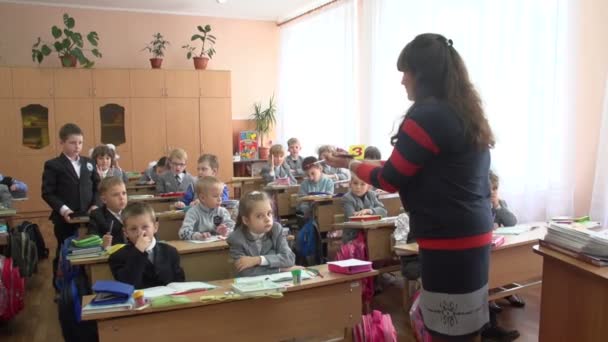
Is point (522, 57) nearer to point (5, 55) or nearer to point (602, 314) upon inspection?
point (602, 314)

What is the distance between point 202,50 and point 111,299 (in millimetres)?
8041

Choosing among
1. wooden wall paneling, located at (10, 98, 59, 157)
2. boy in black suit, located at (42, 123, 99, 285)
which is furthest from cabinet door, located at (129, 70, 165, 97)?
boy in black suit, located at (42, 123, 99, 285)

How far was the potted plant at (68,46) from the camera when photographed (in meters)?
7.82

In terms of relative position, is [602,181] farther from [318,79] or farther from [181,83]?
[181,83]

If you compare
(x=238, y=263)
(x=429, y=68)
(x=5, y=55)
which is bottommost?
(x=238, y=263)

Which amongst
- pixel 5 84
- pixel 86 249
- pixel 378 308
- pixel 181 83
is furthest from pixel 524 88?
pixel 5 84

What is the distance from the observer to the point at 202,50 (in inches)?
370

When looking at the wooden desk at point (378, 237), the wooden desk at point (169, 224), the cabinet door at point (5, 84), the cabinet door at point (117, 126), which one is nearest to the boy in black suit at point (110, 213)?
the wooden desk at point (169, 224)

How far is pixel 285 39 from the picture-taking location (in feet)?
31.3

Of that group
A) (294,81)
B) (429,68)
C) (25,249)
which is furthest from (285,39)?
(429,68)

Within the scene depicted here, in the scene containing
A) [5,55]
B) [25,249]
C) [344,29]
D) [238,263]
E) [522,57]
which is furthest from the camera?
[5,55]

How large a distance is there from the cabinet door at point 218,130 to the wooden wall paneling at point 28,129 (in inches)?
93.5

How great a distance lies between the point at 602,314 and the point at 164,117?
791 centimetres

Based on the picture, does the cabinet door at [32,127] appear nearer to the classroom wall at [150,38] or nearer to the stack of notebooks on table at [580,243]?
the classroom wall at [150,38]
